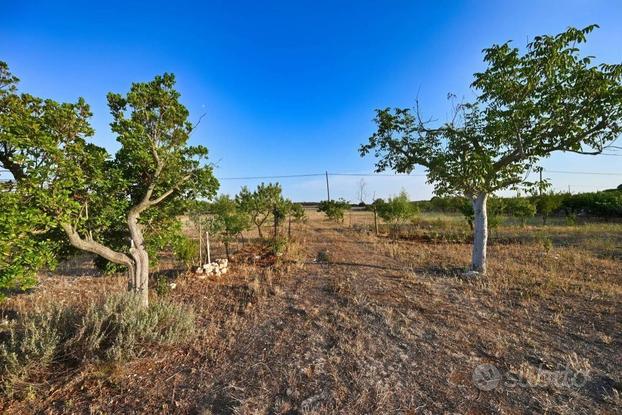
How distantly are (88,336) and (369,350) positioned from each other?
3749 mm

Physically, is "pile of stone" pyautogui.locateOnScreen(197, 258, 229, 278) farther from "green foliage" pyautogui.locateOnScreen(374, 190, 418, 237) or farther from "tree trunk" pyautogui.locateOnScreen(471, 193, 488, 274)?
"green foliage" pyautogui.locateOnScreen(374, 190, 418, 237)

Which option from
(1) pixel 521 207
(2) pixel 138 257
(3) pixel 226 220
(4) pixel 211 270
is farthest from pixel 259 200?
(1) pixel 521 207

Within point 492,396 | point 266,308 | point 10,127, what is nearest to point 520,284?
point 492,396

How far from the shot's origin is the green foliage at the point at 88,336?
2980 mm

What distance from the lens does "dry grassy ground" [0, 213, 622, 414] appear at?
108 inches

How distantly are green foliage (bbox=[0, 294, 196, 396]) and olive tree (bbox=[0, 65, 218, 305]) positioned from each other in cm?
62

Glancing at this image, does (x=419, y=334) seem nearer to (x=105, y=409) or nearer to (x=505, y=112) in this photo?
(x=105, y=409)

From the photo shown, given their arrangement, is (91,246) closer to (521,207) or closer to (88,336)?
(88,336)

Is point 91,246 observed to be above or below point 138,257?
above

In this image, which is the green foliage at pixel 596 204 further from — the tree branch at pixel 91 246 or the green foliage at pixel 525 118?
the tree branch at pixel 91 246

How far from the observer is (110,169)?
13.4 ft

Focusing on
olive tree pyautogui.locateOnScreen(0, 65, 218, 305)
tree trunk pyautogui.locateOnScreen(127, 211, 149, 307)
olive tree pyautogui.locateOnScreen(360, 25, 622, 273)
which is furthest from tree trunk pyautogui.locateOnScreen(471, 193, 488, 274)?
tree trunk pyautogui.locateOnScreen(127, 211, 149, 307)

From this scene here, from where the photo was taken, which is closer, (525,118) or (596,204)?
(525,118)

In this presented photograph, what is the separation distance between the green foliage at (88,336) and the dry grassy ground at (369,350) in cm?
19
